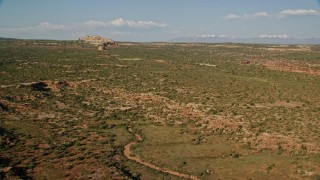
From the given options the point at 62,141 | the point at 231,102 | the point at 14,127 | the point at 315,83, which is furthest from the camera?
the point at 315,83

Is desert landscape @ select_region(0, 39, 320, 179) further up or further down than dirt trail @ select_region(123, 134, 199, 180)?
further up

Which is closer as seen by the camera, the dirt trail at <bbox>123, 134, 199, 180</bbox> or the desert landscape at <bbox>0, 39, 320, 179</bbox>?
the dirt trail at <bbox>123, 134, 199, 180</bbox>

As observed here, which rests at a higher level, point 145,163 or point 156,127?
point 156,127

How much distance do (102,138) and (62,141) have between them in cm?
331

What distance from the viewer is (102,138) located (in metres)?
31.3

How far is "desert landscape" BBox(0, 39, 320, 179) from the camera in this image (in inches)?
966

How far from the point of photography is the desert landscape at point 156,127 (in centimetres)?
2453

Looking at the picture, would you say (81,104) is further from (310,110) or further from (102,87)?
(310,110)

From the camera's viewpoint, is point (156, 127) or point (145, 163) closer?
point (145, 163)

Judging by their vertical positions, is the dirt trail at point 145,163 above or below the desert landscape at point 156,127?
below

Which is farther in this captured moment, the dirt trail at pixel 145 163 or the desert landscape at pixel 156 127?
the desert landscape at pixel 156 127

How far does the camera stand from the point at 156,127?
35250 millimetres

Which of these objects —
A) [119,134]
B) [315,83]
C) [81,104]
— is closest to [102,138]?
[119,134]

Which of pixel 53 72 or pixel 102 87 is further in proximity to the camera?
pixel 53 72
